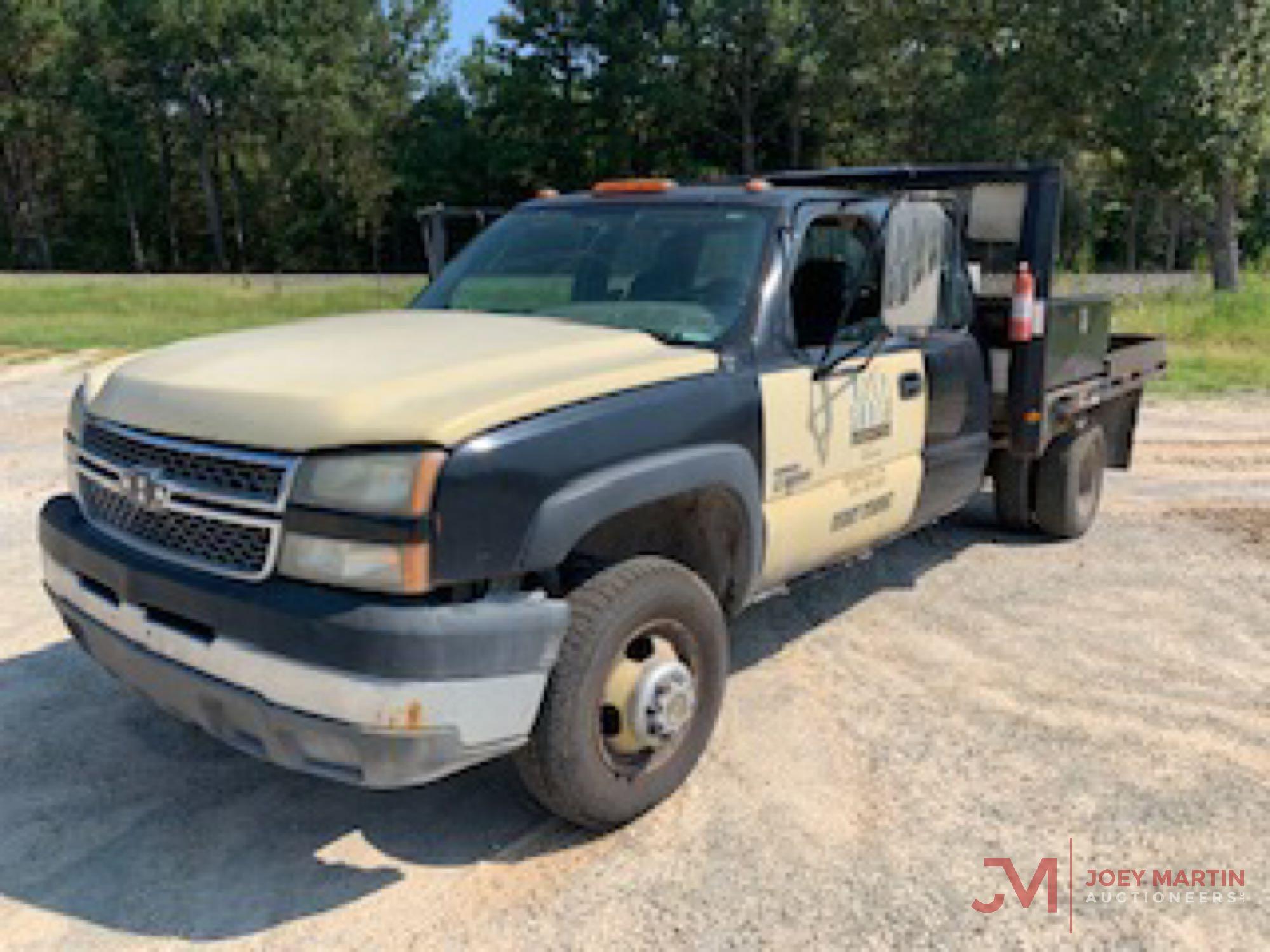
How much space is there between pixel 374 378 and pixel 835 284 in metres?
1.99

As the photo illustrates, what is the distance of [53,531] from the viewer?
11.7 ft

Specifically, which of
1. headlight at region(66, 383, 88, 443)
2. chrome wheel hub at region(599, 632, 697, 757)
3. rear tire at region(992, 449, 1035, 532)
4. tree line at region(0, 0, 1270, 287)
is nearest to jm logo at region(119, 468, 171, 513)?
headlight at region(66, 383, 88, 443)

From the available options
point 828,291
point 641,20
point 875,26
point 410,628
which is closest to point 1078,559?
point 828,291

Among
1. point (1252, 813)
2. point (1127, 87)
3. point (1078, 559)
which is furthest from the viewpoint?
point (1127, 87)

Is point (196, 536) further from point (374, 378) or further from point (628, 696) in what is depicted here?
point (628, 696)

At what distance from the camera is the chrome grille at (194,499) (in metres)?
2.91

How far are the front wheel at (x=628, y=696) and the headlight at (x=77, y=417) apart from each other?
170cm

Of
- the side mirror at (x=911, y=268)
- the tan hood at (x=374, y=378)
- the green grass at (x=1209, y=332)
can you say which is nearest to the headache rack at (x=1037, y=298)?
the side mirror at (x=911, y=268)

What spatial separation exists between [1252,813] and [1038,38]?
23.5 m

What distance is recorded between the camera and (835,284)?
4.36 m

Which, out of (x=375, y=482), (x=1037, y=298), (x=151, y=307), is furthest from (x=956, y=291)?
(x=151, y=307)

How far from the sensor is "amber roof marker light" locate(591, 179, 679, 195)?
4.61 metres

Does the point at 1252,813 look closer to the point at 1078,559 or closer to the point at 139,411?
the point at 1078,559

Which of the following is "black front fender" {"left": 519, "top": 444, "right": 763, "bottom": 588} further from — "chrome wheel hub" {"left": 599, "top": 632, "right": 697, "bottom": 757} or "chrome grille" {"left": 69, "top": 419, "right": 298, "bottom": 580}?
"chrome grille" {"left": 69, "top": 419, "right": 298, "bottom": 580}
